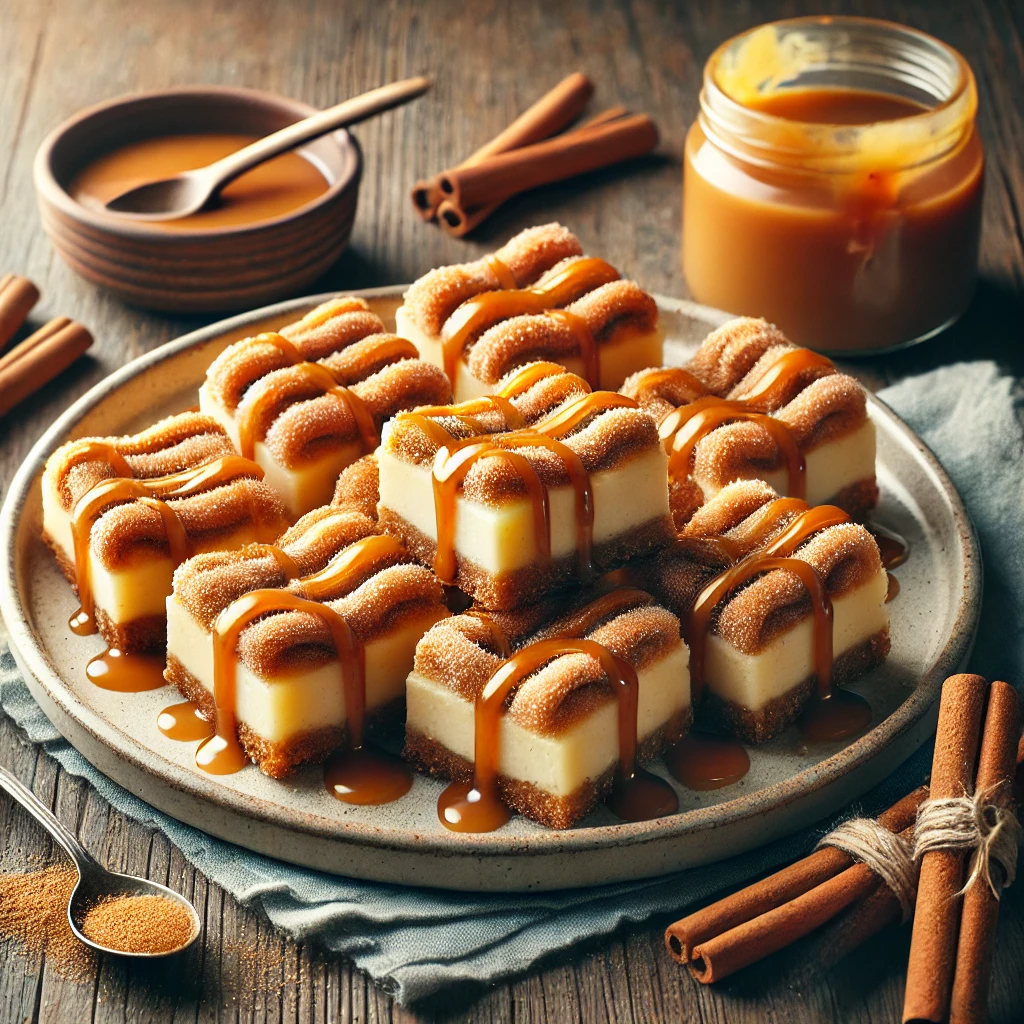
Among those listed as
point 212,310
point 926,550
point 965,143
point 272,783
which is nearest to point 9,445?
point 212,310

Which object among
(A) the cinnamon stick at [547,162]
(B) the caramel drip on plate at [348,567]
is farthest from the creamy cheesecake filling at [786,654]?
(A) the cinnamon stick at [547,162]

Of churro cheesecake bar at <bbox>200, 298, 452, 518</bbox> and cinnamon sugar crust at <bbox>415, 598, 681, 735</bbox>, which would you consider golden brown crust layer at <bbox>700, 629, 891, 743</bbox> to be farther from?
churro cheesecake bar at <bbox>200, 298, 452, 518</bbox>

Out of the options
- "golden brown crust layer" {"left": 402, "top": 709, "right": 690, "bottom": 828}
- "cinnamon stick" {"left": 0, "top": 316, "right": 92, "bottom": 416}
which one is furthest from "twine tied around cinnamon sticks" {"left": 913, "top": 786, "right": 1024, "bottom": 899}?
"cinnamon stick" {"left": 0, "top": 316, "right": 92, "bottom": 416}

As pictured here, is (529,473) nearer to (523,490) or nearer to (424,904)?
(523,490)

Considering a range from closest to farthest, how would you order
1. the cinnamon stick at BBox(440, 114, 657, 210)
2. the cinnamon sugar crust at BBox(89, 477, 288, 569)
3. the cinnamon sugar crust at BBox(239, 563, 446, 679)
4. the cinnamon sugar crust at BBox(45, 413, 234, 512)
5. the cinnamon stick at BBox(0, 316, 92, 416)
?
the cinnamon sugar crust at BBox(239, 563, 446, 679) < the cinnamon sugar crust at BBox(89, 477, 288, 569) < the cinnamon sugar crust at BBox(45, 413, 234, 512) < the cinnamon stick at BBox(0, 316, 92, 416) < the cinnamon stick at BBox(440, 114, 657, 210)

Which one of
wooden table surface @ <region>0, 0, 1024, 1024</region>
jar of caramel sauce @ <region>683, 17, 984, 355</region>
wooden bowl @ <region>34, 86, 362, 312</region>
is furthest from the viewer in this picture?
wooden bowl @ <region>34, 86, 362, 312</region>

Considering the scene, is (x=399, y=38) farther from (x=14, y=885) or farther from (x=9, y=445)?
(x=14, y=885)

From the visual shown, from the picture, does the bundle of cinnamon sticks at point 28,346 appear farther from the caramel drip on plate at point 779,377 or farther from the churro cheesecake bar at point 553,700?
the caramel drip on plate at point 779,377
